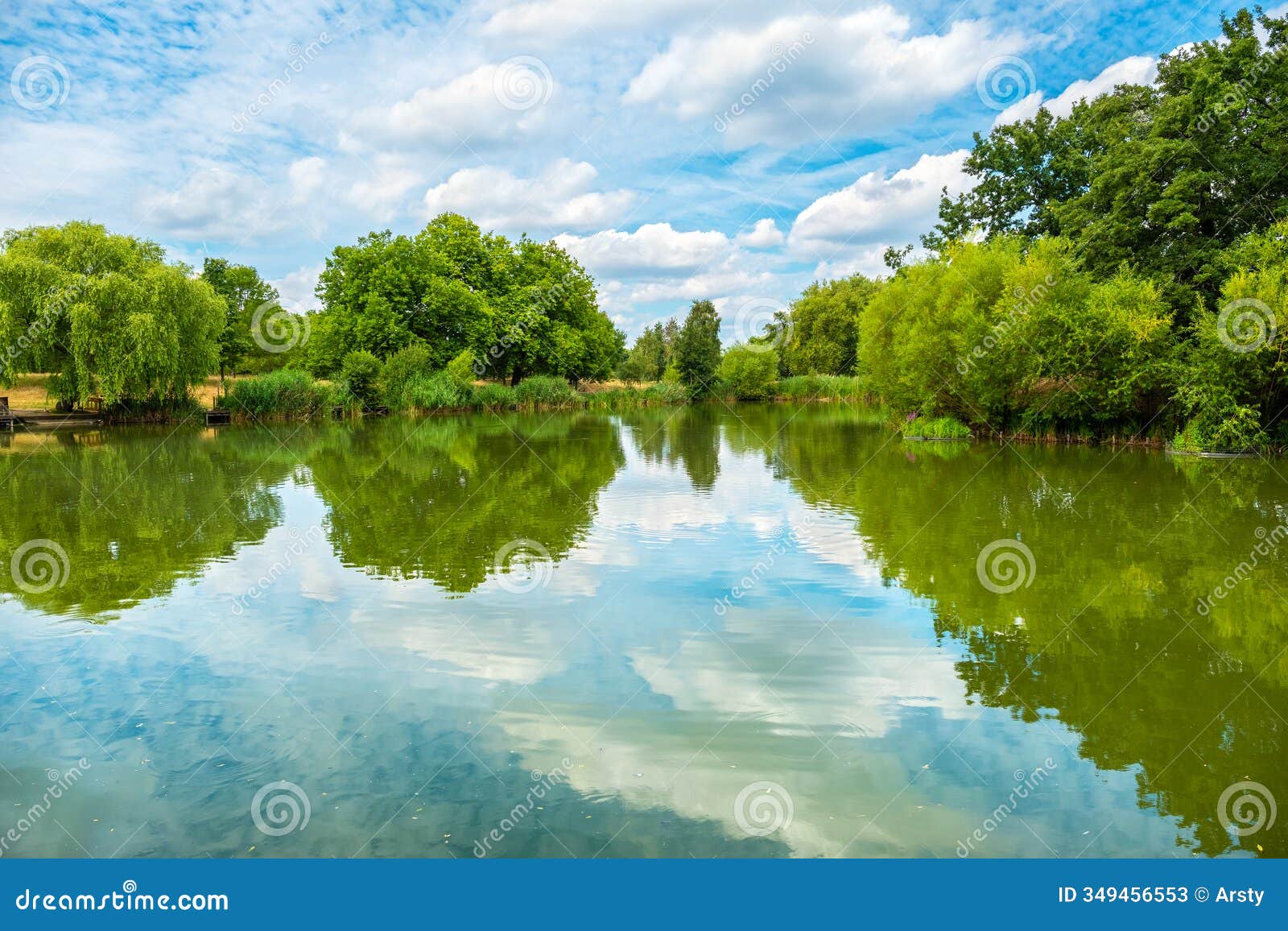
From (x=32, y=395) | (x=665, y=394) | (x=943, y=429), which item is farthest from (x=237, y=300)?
(x=943, y=429)

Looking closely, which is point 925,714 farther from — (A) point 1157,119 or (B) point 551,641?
(A) point 1157,119

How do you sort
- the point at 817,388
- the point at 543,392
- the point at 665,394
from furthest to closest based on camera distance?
the point at 817,388
the point at 665,394
the point at 543,392

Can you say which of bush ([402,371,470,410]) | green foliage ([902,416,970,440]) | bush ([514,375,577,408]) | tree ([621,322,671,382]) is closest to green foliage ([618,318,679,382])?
tree ([621,322,671,382])

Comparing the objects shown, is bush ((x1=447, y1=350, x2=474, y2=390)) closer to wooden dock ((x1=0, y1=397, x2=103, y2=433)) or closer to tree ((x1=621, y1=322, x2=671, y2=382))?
wooden dock ((x1=0, y1=397, x2=103, y2=433))

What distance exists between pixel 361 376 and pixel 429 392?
13.6 feet

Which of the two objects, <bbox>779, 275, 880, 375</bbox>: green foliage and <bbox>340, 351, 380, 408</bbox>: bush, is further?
<bbox>779, 275, 880, 375</bbox>: green foliage

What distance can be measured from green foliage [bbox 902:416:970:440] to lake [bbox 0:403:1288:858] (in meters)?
16.0

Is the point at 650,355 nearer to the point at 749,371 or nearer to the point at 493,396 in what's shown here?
the point at 749,371

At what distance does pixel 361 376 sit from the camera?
1954 inches

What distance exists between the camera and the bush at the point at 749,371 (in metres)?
73.5

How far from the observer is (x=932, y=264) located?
113 feet

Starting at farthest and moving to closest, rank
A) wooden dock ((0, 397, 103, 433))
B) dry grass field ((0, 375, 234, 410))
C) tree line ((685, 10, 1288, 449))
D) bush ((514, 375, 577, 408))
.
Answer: bush ((514, 375, 577, 408)) < dry grass field ((0, 375, 234, 410)) < wooden dock ((0, 397, 103, 433)) < tree line ((685, 10, 1288, 449))

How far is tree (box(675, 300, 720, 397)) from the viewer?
75.8 meters

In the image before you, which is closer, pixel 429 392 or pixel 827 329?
pixel 429 392
